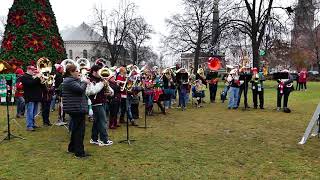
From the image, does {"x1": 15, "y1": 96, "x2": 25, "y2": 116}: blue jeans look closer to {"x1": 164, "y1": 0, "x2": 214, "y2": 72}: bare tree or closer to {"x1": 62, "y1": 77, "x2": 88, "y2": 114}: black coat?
{"x1": 62, "y1": 77, "x2": 88, "y2": 114}: black coat

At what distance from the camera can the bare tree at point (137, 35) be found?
2272 inches

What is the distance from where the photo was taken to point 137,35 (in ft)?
200

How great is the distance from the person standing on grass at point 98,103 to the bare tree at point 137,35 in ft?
158

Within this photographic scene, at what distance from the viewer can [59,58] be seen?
66.9 feet

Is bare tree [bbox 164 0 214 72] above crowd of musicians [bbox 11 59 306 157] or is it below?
above

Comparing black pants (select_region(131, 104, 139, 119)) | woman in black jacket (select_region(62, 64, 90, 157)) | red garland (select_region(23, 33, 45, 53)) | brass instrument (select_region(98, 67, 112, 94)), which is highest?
red garland (select_region(23, 33, 45, 53))

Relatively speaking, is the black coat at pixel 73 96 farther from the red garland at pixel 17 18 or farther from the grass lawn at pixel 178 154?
the red garland at pixel 17 18

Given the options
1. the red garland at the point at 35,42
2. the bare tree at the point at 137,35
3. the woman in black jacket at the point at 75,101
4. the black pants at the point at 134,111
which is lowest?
the black pants at the point at 134,111

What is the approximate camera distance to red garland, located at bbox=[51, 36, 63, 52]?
20278 mm

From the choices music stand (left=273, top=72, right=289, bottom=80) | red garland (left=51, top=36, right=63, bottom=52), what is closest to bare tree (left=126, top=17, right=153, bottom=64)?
red garland (left=51, top=36, right=63, bottom=52)

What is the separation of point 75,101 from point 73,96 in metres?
0.12

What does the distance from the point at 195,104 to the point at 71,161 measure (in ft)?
40.2

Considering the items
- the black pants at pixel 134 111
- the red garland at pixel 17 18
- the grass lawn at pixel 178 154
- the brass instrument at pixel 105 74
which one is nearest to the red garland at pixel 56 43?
the red garland at pixel 17 18

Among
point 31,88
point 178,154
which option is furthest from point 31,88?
point 178,154
